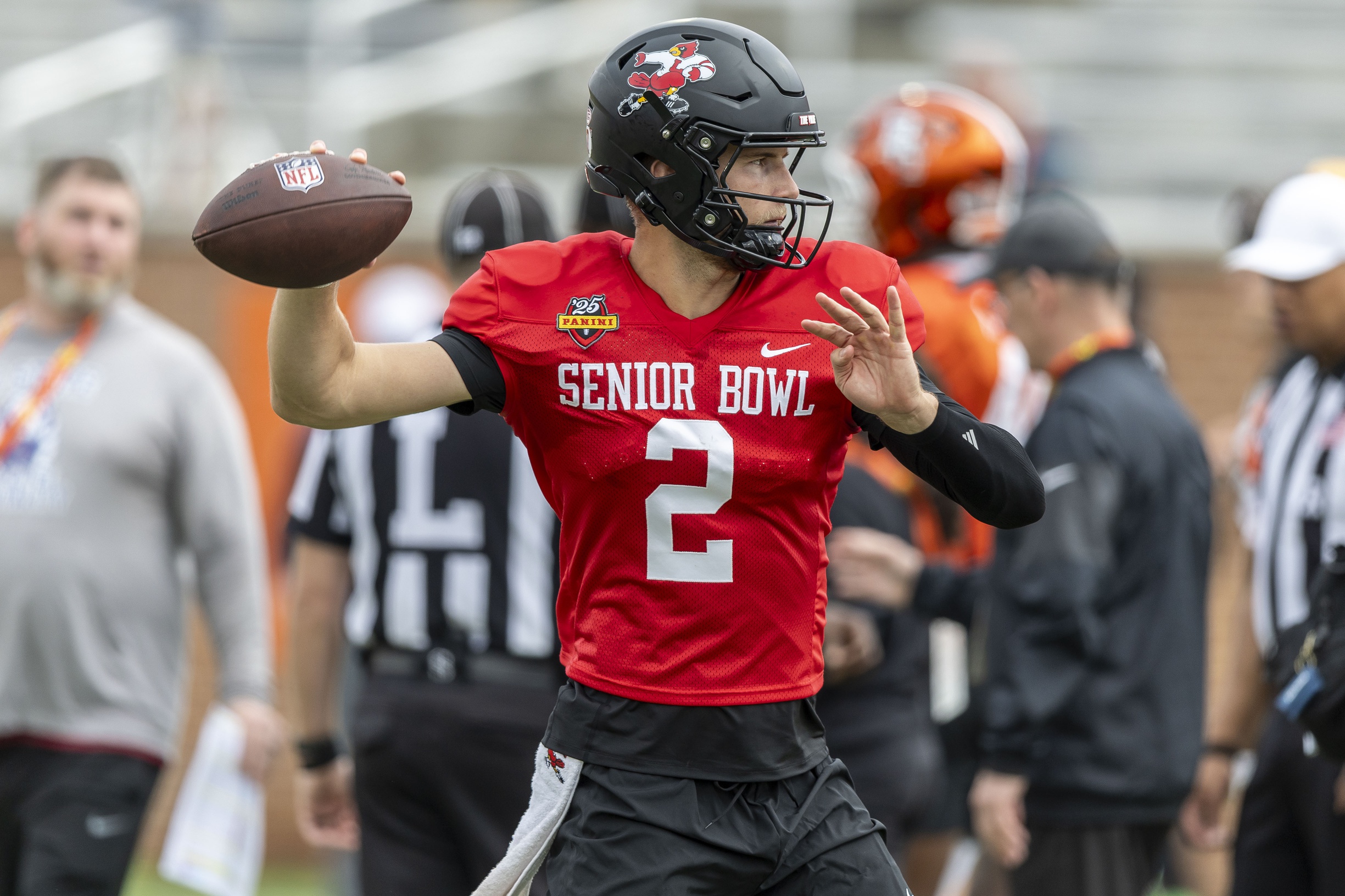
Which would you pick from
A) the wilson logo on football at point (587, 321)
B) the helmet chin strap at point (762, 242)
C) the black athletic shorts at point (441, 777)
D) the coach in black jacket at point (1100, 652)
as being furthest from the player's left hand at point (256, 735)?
the helmet chin strap at point (762, 242)

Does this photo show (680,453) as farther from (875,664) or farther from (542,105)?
(542,105)

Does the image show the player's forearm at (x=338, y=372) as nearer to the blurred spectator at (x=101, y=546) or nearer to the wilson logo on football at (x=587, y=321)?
the wilson logo on football at (x=587, y=321)

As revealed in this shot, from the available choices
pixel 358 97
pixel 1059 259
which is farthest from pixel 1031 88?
pixel 1059 259

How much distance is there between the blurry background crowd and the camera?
841 centimetres

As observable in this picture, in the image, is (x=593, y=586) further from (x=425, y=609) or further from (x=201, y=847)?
(x=201, y=847)

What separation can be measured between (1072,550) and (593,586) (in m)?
1.79

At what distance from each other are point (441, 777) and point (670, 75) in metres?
2.03

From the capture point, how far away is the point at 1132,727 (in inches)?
167

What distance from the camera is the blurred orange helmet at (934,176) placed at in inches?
232

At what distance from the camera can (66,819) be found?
13.8ft

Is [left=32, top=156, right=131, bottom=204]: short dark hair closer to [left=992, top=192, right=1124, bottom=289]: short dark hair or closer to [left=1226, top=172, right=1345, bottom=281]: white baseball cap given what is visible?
[left=992, top=192, right=1124, bottom=289]: short dark hair

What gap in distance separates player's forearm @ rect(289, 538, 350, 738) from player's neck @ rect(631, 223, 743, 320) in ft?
6.58

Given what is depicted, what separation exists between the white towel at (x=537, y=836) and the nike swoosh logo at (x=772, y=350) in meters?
0.72

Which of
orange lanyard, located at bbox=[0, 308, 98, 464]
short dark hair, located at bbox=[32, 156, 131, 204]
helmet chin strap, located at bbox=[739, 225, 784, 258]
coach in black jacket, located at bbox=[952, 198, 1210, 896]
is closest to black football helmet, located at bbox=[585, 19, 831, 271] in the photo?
helmet chin strap, located at bbox=[739, 225, 784, 258]
